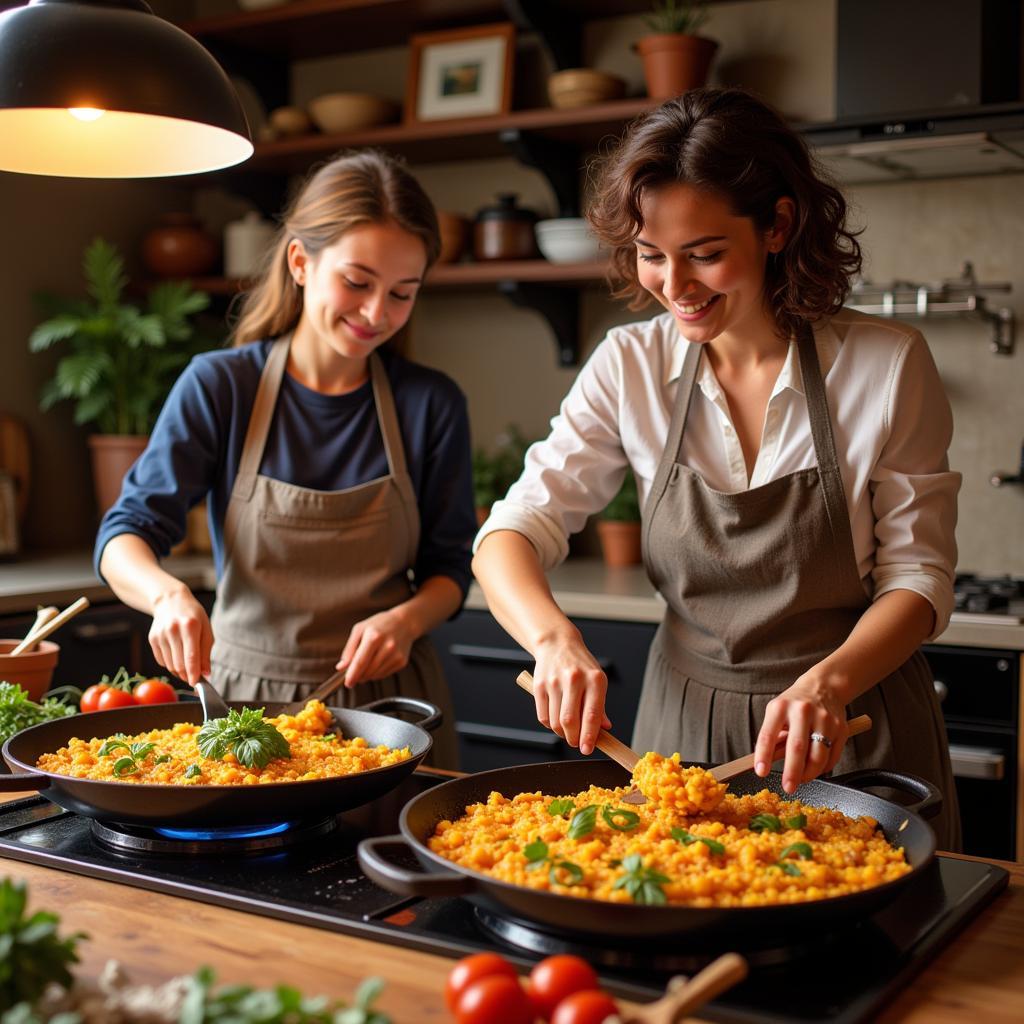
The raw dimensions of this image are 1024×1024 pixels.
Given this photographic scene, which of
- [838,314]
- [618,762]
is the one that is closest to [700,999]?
[618,762]

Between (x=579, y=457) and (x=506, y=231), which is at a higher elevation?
(x=506, y=231)

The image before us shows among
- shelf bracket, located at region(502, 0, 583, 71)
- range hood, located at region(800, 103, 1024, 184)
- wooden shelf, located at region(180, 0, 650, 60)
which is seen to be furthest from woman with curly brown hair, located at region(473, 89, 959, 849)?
wooden shelf, located at region(180, 0, 650, 60)

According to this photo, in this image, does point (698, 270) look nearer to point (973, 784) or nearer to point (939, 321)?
point (973, 784)

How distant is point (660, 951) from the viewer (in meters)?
1.05

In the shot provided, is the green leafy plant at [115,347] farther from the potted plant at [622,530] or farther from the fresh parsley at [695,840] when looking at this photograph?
the fresh parsley at [695,840]

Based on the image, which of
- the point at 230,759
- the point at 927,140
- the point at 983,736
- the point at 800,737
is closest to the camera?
the point at 800,737

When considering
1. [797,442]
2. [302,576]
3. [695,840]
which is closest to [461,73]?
[302,576]

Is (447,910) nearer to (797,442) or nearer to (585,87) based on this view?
(797,442)

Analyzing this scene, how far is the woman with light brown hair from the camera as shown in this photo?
219cm

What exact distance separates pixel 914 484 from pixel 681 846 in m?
0.79

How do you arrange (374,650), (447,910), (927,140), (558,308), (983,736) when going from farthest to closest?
(558,308) < (927,140) < (983,736) < (374,650) < (447,910)

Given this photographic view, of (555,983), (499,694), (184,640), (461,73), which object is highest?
(461,73)

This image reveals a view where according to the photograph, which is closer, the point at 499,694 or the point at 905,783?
the point at 905,783

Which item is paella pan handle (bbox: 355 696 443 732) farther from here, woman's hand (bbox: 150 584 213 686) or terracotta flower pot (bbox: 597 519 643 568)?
Answer: terracotta flower pot (bbox: 597 519 643 568)
